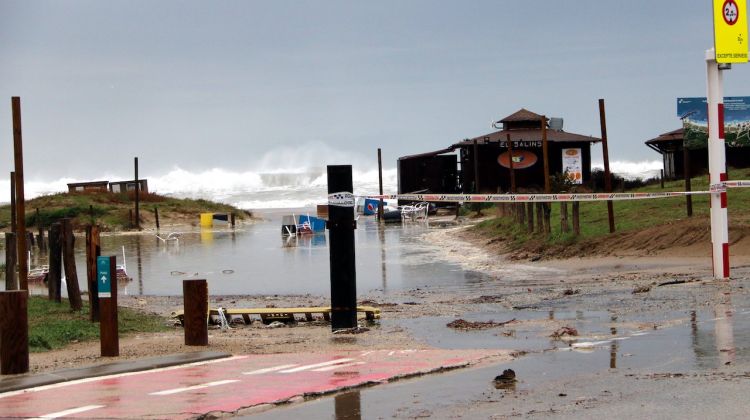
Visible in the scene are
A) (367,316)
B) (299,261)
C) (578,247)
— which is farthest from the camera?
(299,261)

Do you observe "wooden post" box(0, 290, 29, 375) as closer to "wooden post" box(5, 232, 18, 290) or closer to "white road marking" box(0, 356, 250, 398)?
"white road marking" box(0, 356, 250, 398)

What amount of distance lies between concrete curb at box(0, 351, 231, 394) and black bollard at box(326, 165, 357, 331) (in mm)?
2927

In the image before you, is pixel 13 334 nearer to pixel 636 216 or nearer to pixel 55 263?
pixel 55 263

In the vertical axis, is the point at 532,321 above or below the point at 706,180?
below

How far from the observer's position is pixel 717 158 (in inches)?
706

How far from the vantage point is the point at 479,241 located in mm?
39531

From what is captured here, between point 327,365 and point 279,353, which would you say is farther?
point 279,353

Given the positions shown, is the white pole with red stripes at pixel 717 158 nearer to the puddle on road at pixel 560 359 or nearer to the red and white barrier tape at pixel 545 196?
the red and white barrier tape at pixel 545 196

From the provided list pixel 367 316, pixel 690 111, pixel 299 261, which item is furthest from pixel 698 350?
pixel 299 261

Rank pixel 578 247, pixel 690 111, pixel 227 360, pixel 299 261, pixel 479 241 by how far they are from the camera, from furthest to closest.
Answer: pixel 479 241, pixel 299 261, pixel 578 247, pixel 690 111, pixel 227 360

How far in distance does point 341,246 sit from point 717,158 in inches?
274

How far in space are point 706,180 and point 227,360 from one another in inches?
1338

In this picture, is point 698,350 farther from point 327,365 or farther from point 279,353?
point 279,353

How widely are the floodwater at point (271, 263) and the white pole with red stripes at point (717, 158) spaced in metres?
7.55
